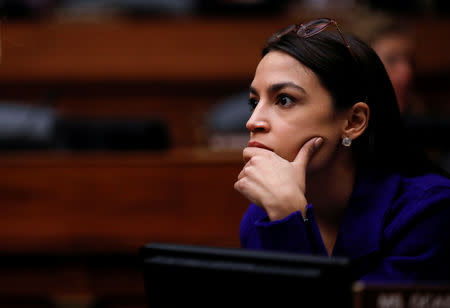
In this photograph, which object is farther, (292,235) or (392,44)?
(392,44)

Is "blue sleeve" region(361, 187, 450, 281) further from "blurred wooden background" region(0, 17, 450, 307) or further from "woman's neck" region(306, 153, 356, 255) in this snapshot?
"blurred wooden background" region(0, 17, 450, 307)

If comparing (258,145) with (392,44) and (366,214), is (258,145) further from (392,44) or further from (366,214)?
(392,44)

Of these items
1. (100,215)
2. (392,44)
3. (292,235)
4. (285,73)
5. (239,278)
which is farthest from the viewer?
(100,215)

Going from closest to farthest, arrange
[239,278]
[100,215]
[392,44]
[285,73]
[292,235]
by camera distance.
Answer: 1. [239,278]
2. [292,235]
3. [285,73]
4. [392,44]
5. [100,215]

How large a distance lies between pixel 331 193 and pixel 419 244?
0.45 feet

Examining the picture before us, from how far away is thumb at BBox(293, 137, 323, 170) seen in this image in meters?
0.61

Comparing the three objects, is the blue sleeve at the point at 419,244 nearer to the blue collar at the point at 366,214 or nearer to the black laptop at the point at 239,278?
the blue collar at the point at 366,214

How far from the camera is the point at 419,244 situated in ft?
1.91

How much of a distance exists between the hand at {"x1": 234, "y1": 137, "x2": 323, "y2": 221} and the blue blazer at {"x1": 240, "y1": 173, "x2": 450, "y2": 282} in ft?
0.06

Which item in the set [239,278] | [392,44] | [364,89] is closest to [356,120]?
[364,89]

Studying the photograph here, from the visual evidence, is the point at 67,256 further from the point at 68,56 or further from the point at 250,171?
the point at 250,171

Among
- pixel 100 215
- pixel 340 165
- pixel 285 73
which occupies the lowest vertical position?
pixel 100 215

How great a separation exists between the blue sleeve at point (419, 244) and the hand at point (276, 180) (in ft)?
0.36

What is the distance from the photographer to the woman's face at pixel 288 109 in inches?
24.6
